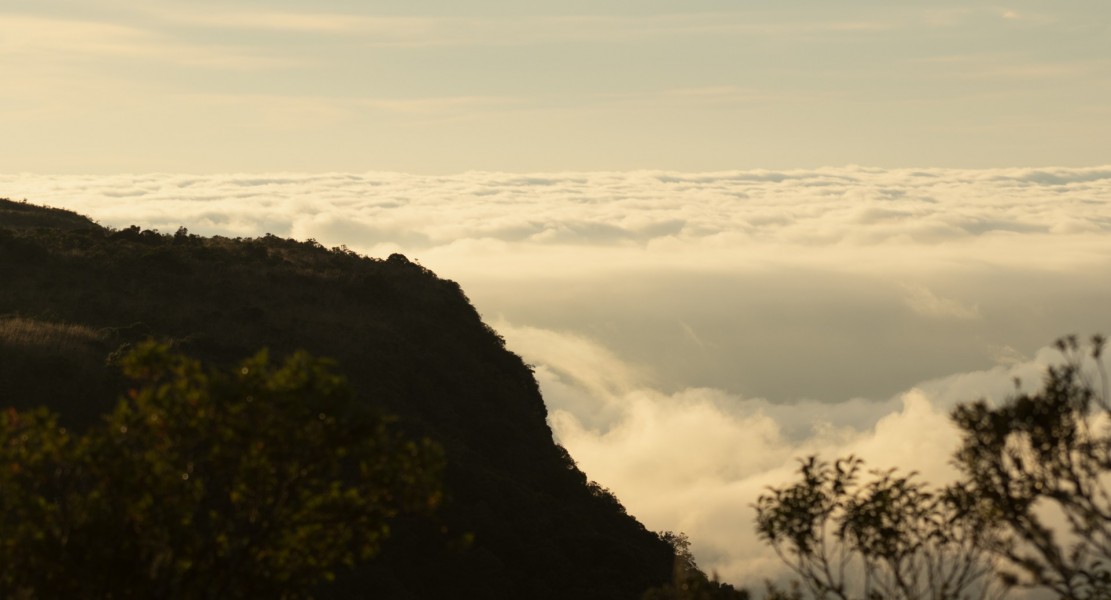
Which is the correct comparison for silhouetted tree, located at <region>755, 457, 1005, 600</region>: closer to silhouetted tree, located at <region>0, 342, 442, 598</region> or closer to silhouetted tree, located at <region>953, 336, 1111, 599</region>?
silhouetted tree, located at <region>953, 336, 1111, 599</region>

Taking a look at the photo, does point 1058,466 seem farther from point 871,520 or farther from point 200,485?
point 200,485

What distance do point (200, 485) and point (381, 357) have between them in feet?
157

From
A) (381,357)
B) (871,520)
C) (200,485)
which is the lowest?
(200,485)

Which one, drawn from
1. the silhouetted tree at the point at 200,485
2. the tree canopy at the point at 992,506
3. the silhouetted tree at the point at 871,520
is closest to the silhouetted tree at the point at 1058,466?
the tree canopy at the point at 992,506

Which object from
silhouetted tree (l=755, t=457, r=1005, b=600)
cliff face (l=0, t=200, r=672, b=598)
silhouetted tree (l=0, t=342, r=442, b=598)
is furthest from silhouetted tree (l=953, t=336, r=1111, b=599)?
→ cliff face (l=0, t=200, r=672, b=598)

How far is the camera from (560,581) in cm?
5484

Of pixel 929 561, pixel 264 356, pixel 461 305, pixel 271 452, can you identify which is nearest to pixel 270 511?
pixel 271 452

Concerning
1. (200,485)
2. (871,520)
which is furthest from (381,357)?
(200,485)

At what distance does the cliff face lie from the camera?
51.8m

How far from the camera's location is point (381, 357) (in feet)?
223

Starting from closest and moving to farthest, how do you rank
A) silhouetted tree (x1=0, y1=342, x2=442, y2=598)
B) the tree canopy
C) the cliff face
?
silhouetted tree (x1=0, y1=342, x2=442, y2=598) < the tree canopy < the cliff face

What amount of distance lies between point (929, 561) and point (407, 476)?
10.7 metres

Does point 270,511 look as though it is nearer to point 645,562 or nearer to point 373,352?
point 645,562

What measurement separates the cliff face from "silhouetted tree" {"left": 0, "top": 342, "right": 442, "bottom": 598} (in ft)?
88.8
